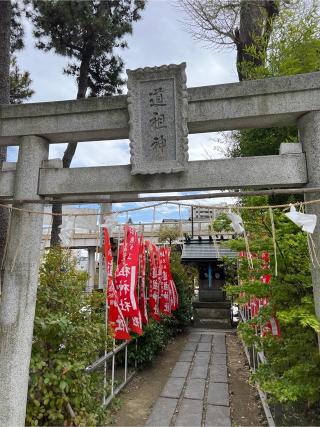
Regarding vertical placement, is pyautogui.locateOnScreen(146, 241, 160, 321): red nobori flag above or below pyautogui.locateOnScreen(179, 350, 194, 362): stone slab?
above

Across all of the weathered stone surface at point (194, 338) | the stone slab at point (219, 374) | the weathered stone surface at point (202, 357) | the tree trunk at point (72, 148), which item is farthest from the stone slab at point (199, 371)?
the tree trunk at point (72, 148)

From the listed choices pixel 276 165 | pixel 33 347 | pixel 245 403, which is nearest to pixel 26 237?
pixel 33 347

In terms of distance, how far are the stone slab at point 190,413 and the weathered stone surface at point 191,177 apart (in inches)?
182

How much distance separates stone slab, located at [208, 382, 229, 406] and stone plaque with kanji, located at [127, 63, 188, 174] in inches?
222

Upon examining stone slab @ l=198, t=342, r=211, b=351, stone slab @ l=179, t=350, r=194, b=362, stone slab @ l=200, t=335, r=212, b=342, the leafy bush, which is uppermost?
the leafy bush

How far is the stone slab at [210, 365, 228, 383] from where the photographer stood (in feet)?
27.8

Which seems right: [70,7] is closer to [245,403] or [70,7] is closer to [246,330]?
[246,330]

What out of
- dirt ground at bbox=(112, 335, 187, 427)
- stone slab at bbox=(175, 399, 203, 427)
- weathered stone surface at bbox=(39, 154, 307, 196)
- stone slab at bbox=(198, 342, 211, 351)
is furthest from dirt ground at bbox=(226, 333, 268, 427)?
weathered stone surface at bbox=(39, 154, 307, 196)

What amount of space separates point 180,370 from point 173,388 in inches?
58.2

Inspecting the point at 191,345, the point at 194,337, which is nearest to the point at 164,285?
the point at 191,345

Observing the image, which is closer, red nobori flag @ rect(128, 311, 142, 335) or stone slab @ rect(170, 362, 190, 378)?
red nobori flag @ rect(128, 311, 142, 335)

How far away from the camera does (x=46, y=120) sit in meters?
4.56

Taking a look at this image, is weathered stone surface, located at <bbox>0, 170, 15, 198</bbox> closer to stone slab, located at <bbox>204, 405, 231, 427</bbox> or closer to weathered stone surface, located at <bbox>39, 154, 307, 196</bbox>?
weathered stone surface, located at <bbox>39, 154, 307, 196</bbox>

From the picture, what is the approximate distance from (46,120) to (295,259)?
4102 mm
